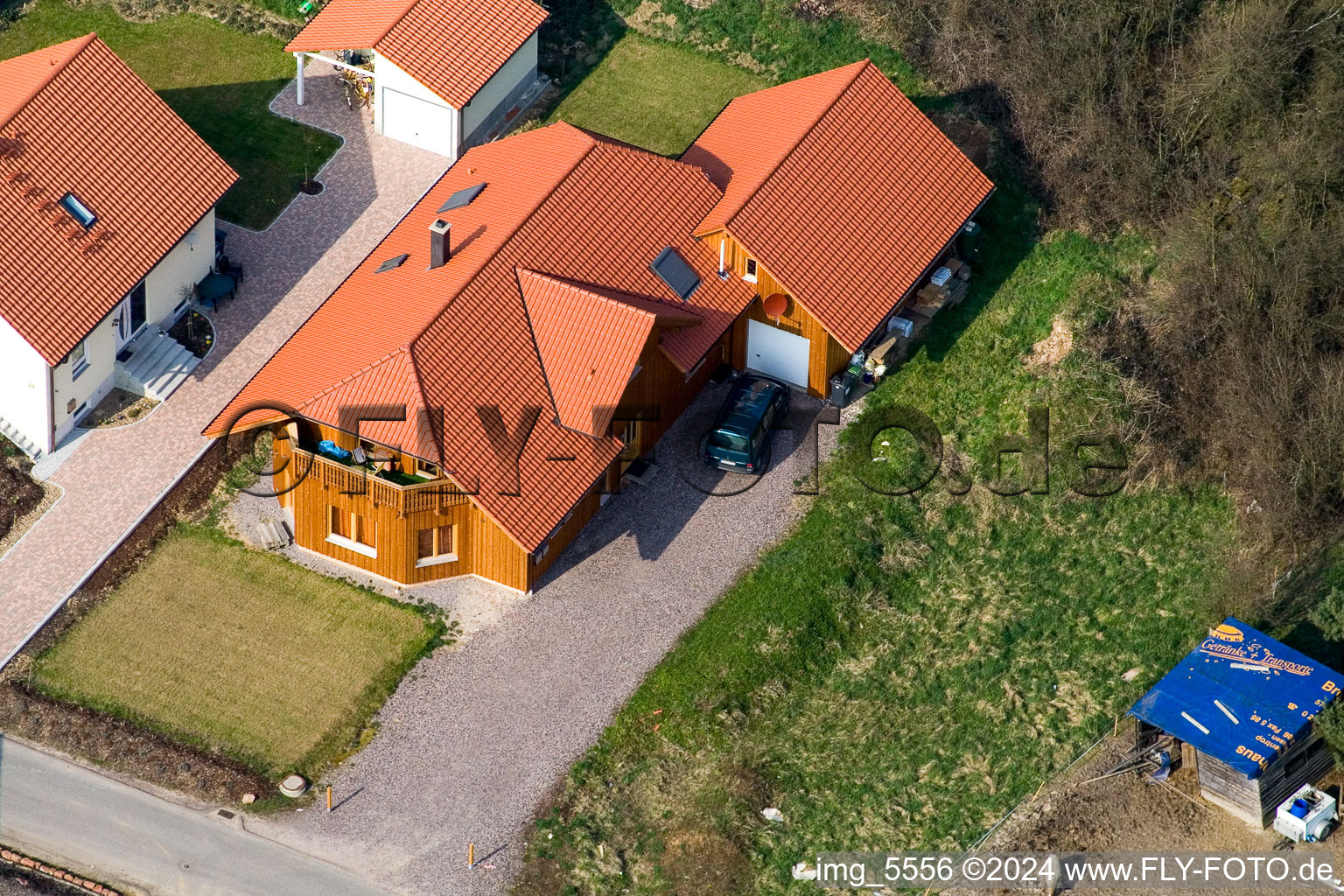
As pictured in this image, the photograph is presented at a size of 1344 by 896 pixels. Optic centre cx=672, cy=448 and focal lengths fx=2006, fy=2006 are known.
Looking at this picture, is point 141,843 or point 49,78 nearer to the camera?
point 141,843

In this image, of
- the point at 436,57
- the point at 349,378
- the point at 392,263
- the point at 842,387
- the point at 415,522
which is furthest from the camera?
the point at 436,57

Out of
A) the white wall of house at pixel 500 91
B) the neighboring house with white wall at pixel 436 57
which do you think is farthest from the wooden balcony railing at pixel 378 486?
the white wall of house at pixel 500 91

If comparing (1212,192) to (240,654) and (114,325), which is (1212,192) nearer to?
(240,654)

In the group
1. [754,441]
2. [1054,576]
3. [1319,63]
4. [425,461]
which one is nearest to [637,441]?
[754,441]

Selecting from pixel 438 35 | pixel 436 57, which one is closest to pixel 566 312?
pixel 436 57

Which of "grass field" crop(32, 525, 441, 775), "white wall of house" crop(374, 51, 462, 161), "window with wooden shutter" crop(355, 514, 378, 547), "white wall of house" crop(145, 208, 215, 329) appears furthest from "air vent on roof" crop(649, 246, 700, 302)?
→ "white wall of house" crop(145, 208, 215, 329)

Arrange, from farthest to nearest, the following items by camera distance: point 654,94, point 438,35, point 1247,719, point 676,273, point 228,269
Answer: point 654,94 < point 438,35 < point 228,269 < point 676,273 < point 1247,719

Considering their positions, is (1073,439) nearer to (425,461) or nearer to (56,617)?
(425,461)
